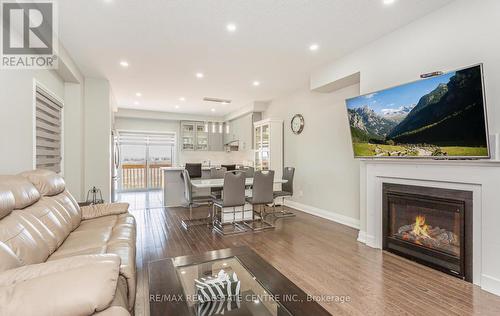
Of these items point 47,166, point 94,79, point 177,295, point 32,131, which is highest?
point 94,79

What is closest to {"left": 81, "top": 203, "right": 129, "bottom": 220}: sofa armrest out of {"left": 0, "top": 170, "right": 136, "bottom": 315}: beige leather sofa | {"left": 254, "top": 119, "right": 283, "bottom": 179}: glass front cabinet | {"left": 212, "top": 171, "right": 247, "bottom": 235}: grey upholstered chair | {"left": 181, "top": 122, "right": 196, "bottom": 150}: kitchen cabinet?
{"left": 0, "top": 170, "right": 136, "bottom": 315}: beige leather sofa

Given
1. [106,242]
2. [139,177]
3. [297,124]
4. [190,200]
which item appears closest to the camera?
[106,242]

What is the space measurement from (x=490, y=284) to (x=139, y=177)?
29.7ft

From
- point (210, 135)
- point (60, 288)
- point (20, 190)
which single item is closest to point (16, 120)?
point (20, 190)

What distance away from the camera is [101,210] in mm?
3102

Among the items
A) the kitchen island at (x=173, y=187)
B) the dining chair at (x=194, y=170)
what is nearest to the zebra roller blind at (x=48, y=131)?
the kitchen island at (x=173, y=187)

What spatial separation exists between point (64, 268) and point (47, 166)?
3307 mm

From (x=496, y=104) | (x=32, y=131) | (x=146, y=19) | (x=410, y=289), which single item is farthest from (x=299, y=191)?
(x=32, y=131)

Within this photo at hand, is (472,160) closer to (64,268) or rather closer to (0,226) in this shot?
(64,268)

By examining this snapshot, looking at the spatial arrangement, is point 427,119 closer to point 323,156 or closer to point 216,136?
point 323,156

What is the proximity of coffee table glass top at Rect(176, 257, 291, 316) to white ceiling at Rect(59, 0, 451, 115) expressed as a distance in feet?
8.30

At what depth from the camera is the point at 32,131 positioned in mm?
2982

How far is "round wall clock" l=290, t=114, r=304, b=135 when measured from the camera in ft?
18.9

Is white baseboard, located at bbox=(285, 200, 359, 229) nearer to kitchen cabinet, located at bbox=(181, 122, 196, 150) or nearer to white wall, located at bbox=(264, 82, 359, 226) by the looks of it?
white wall, located at bbox=(264, 82, 359, 226)
